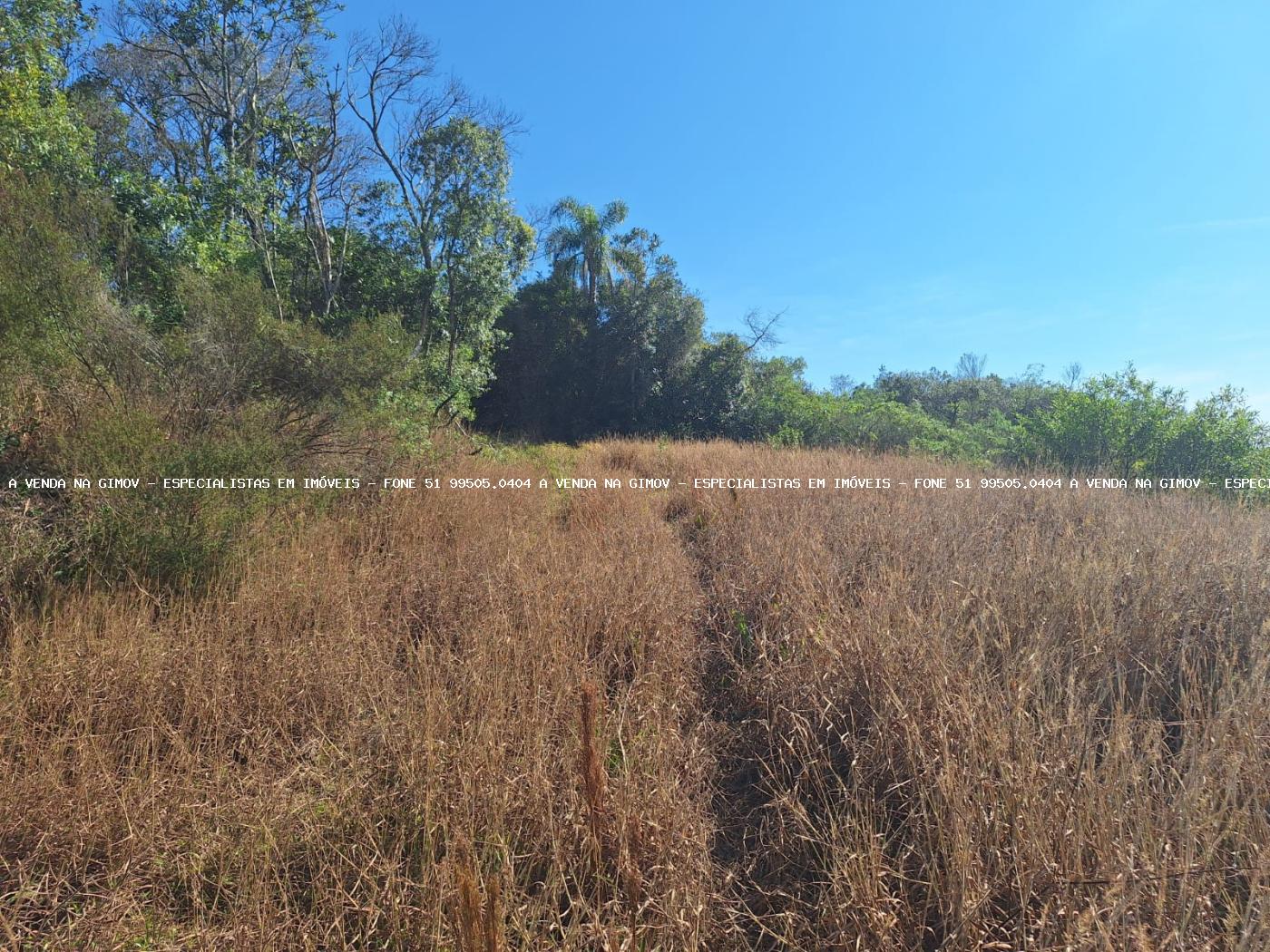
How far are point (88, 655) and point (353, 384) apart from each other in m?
3.76

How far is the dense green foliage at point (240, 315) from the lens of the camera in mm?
3277

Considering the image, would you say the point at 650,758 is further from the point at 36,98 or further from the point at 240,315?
the point at 36,98

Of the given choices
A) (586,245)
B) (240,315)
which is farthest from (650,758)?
(586,245)

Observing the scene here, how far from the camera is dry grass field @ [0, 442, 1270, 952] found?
52.8 inches

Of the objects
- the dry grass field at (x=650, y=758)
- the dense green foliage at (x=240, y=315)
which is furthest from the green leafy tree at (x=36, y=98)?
the dry grass field at (x=650, y=758)

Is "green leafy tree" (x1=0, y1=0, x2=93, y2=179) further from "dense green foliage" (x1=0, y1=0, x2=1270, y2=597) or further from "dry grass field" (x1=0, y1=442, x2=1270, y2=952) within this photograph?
"dry grass field" (x1=0, y1=442, x2=1270, y2=952)

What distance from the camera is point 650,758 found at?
6.21 ft

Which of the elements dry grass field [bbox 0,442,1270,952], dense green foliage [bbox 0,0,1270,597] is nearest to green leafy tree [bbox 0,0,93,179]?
dense green foliage [bbox 0,0,1270,597]

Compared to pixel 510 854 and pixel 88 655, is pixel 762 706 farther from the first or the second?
pixel 88 655

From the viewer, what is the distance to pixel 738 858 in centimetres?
173

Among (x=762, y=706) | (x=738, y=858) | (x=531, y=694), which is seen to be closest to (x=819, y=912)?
(x=738, y=858)

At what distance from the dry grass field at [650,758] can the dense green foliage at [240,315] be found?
101 centimetres

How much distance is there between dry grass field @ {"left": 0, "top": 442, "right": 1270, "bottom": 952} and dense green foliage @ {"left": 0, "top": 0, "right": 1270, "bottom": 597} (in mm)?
1014

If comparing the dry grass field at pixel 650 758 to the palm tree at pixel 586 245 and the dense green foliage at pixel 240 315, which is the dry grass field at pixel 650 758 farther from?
Answer: the palm tree at pixel 586 245
